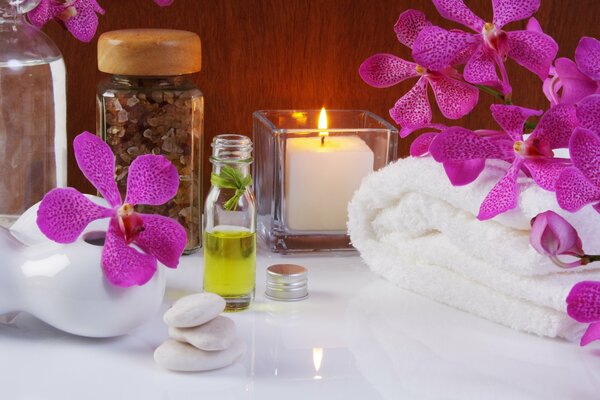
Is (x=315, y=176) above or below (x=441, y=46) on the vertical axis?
below

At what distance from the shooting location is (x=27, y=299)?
73 centimetres

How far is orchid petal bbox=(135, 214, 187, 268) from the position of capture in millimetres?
759

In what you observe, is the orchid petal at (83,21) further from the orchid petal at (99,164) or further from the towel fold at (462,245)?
the towel fold at (462,245)

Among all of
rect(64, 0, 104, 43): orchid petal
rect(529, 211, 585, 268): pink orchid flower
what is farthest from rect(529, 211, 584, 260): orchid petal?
rect(64, 0, 104, 43): orchid petal

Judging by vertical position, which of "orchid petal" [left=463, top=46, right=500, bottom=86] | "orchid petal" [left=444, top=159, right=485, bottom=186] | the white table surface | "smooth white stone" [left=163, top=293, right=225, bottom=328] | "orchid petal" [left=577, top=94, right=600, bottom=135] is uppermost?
"orchid petal" [left=463, top=46, right=500, bottom=86]

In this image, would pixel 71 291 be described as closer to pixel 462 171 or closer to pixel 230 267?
pixel 230 267

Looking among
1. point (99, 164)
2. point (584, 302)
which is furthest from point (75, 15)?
point (584, 302)

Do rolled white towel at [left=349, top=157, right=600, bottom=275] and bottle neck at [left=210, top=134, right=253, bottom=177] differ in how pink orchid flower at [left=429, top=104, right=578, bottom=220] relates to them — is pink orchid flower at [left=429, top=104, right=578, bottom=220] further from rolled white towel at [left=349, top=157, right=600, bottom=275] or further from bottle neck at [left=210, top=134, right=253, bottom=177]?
bottle neck at [left=210, top=134, right=253, bottom=177]

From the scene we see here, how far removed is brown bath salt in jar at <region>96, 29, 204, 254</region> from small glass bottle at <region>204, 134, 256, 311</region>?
0.31 ft

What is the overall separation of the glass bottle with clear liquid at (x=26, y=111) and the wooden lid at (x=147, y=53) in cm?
5

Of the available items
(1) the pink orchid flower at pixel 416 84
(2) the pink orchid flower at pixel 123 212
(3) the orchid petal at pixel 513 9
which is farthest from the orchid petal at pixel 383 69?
(2) the pink orchid flower at pixel 123 212

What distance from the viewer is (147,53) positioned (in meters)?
0.87

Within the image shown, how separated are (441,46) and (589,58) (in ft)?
0.38

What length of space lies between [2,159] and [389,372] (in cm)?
40
